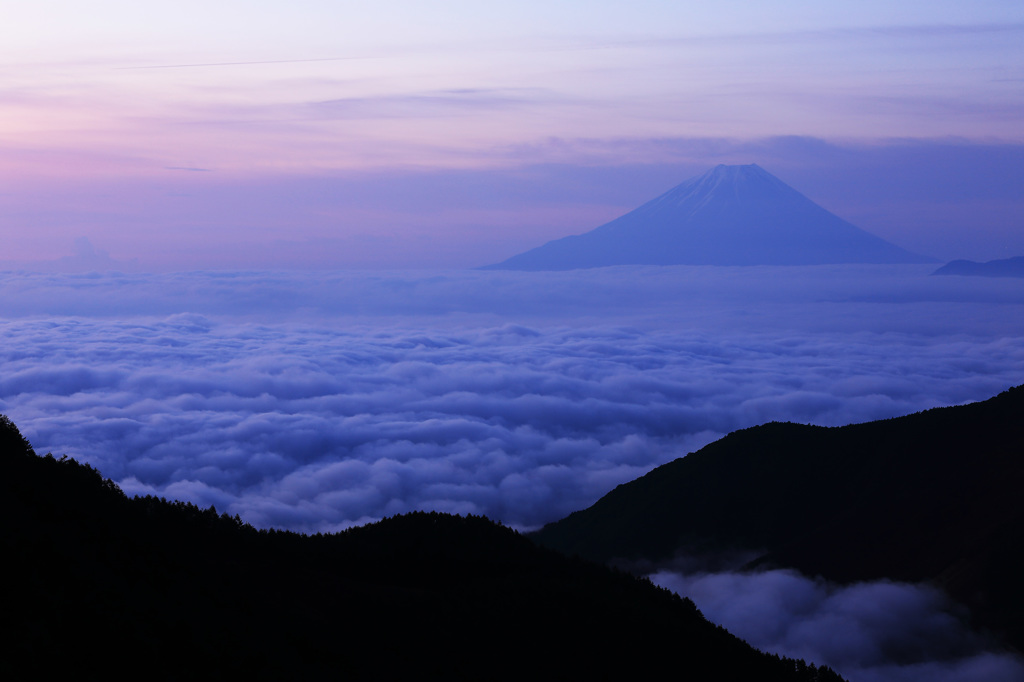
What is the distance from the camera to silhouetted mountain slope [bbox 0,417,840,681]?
23906 millimetres

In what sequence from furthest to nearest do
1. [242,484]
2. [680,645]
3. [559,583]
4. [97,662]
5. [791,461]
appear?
1. [242,484]
2. [791,461]
3. [559,583]
4. [680,645]
5. [97,662]

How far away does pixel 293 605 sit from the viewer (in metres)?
31.9

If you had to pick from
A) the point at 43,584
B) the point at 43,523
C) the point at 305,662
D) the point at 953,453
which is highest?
the point at 953,453

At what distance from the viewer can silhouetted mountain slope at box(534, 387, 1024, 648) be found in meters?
66.6

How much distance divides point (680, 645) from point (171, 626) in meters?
23.8

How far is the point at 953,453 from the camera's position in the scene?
280 feet

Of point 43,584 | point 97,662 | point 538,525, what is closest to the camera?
point 97,662

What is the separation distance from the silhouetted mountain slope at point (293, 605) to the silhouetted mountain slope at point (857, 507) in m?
29.6

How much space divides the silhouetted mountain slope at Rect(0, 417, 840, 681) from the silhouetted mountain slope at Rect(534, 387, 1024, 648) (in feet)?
97.1

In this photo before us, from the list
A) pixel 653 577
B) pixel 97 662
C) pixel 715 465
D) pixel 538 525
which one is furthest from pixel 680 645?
pixel 538 525

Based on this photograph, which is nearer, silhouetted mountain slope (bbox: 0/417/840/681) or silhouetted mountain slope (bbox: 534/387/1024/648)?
silhouetted mountain slope (bbox: 0/417/840/681)

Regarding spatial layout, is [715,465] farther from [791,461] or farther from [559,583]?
[559,583]

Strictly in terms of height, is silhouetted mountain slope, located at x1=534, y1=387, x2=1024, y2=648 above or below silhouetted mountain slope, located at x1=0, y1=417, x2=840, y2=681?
above

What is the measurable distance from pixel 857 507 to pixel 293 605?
66.0m
